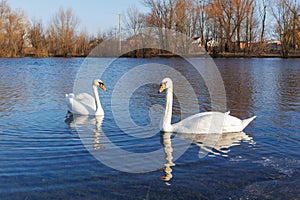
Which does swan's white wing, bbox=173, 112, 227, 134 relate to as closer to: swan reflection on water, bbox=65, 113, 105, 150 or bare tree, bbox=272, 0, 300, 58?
swan reflection on water, bbox=65, 113, 105, 150

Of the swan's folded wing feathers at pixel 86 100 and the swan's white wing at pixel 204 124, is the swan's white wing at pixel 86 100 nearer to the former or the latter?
the swan's folded wing feathers at pixel 86 100

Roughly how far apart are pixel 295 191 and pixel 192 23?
53.4 m

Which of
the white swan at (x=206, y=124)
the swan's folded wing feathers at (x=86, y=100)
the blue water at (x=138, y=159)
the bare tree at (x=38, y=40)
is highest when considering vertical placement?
the bare tree at (x=38, y=40)

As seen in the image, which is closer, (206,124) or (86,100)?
(206,124)

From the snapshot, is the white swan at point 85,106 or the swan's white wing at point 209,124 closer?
the swan's white wing at point 209,124

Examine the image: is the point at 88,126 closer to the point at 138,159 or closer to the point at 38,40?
the point at 138,159

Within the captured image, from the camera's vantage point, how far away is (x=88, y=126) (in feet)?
26.5

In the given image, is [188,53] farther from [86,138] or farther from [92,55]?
[86,138]

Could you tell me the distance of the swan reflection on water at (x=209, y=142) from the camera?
19.7ft

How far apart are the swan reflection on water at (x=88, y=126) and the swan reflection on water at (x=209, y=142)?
4.15ft

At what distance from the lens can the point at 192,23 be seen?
55875mm

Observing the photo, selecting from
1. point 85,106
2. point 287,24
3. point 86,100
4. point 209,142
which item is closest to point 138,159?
point 209,142

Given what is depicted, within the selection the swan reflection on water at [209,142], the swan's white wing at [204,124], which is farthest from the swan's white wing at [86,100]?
the swan's white wing at [204,124]

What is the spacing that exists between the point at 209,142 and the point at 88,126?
9.59 feet
